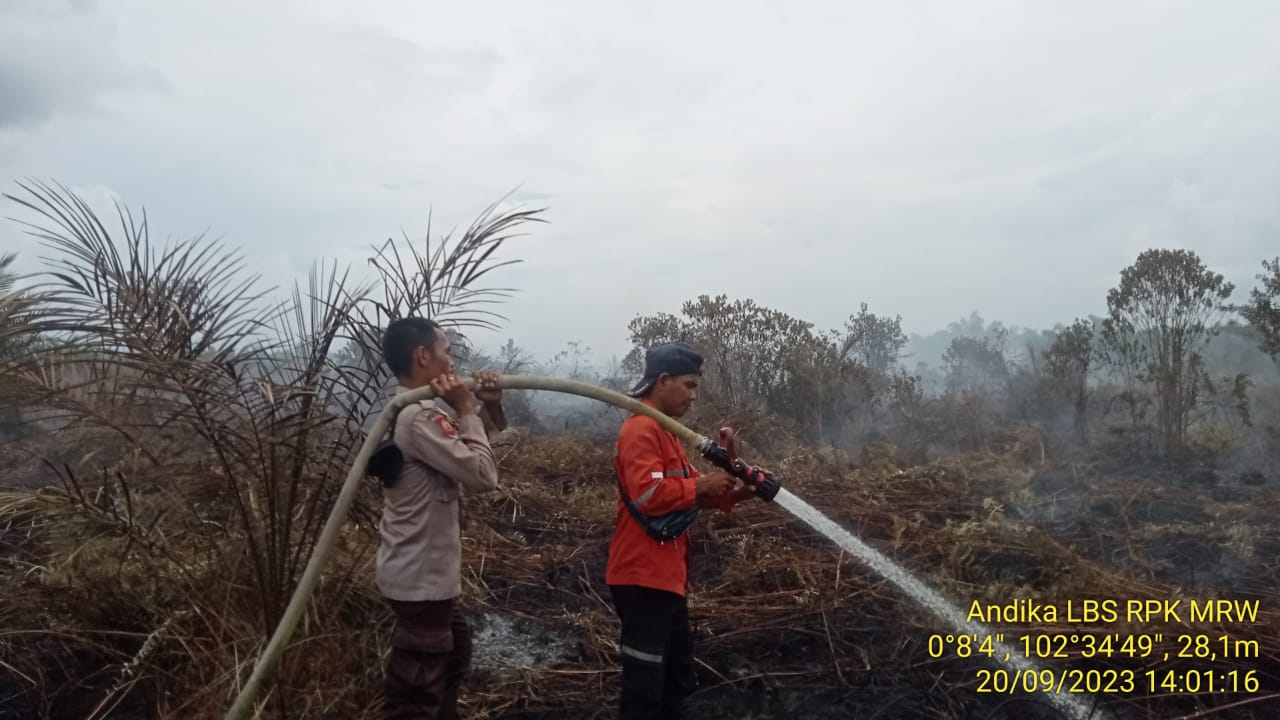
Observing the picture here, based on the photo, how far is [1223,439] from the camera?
9.08 metres

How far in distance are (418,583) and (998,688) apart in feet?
8.61

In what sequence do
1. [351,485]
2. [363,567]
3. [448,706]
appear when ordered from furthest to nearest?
[363,567] < [448,706] < [351,485]

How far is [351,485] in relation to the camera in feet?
8.17

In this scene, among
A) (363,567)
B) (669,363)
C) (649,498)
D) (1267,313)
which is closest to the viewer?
(649,498)

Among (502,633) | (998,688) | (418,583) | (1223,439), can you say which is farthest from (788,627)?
(1223,439)

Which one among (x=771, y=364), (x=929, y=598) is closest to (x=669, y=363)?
(x=929, y=598)

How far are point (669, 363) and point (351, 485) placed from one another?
1165mm

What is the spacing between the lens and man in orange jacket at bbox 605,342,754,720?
2752 millimetres

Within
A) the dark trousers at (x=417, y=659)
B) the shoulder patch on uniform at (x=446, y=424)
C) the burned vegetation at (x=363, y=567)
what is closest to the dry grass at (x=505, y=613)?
the burned vegetation at (x=363, y=567)

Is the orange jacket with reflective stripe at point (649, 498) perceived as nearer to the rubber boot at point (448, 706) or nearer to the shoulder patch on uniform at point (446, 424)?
the shoulder patch on uniform at point (446, 424)

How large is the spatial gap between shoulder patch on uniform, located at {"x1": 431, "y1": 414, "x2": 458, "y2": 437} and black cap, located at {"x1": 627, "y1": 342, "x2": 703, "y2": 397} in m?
0.68

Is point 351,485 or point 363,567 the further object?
point 363,567

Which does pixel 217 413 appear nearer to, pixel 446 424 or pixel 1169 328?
pixel 446 424

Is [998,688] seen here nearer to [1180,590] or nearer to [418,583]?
[1180,590]
